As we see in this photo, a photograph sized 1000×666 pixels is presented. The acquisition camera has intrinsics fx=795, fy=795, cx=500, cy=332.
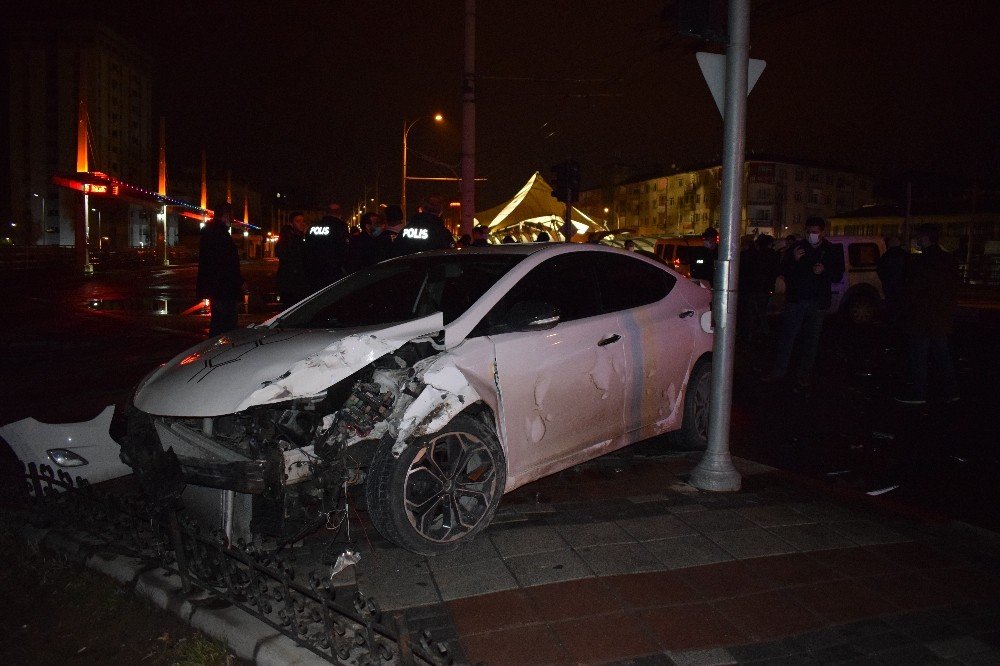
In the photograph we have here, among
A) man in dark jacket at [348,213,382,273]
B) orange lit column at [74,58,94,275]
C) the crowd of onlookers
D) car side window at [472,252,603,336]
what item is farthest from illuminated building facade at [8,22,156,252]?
car side window at [472,252,603,336]

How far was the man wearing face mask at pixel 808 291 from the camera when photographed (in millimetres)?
9164

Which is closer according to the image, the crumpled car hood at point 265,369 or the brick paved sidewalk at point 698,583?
the brick paved sidewalk at point 698,583

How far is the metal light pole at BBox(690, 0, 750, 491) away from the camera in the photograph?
4.95 metres

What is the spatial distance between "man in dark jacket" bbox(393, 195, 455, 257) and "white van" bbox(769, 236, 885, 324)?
916 cm

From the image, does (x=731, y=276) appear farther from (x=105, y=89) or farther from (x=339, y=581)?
(x=105, y=89)

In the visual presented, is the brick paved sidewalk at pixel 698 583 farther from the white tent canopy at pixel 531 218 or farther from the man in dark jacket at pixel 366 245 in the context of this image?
the white tent canopy at pixel 531 218

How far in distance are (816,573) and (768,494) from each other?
120 centimetres

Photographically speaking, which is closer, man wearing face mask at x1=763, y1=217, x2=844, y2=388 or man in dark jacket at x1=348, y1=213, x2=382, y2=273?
man wearing face mask at x1=763, y1=217, x2=844, y2=388

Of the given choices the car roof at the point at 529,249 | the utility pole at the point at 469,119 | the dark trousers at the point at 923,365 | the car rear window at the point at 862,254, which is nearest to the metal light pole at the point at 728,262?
the car roof at the point at 529,249

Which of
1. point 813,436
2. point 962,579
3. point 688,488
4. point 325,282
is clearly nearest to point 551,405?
point 688,488

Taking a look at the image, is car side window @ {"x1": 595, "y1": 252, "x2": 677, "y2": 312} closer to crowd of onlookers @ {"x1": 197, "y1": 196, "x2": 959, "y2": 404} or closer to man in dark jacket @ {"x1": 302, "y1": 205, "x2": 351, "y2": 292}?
crowd of onlookers @ {"x1": 197, "y1": 196, "x2": 959, "y2": 404}

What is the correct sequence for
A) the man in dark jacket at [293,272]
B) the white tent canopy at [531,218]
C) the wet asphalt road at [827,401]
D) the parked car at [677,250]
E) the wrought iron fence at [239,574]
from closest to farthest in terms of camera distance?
the wrought iron fence at [239,574] < the wet asphalt road at [827,401] < the man in dark jacket at [293,272] < the parked car at [677,250] < the white tent canopy at [531,218]

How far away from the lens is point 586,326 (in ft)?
15.8

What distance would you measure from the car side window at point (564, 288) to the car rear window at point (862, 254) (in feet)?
39.8
